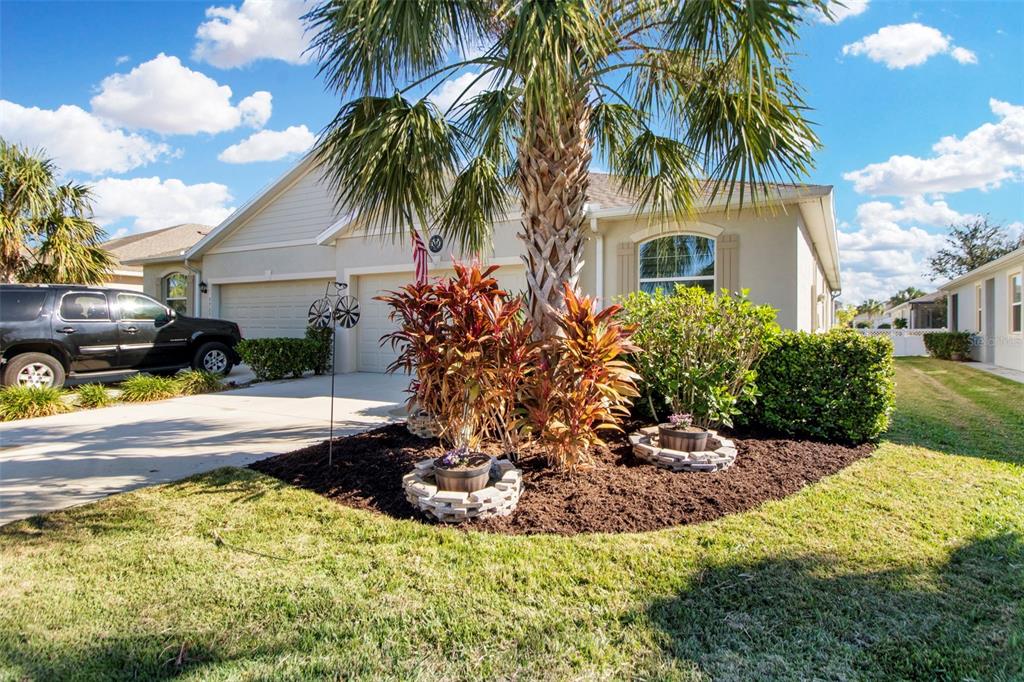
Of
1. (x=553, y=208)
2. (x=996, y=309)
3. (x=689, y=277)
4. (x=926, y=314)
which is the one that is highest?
(x=926, y=314)

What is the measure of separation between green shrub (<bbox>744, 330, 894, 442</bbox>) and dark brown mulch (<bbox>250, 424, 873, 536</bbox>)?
0.26m

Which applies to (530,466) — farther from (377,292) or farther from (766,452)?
(377,292)

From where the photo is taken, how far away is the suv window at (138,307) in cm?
985

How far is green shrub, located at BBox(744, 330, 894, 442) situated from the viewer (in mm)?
5574

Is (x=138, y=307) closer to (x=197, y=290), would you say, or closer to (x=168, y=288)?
(x=197, y=290)

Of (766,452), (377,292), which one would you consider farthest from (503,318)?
(377,292)

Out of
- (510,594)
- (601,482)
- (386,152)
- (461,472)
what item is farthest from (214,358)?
(510,594)

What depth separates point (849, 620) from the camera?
2.55 meters

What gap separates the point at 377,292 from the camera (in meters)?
12.7

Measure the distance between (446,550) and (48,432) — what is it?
6.41 metres

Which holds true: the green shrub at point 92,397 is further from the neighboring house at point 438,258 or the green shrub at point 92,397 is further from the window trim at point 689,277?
the window trim at point 689,277

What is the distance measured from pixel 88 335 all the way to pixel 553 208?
9033 mm

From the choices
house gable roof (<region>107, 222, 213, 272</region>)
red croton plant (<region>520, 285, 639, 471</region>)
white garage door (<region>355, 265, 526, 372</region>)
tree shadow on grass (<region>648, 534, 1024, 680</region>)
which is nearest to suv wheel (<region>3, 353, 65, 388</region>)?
white garage door (<region>355, 265, 526, 372</region>)

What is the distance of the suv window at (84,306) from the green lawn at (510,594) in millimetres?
6934
